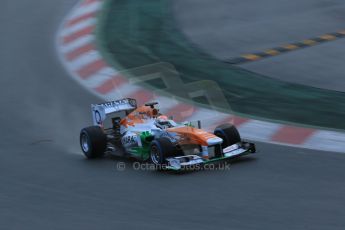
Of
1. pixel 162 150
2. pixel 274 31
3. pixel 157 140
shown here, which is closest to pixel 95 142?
pixel 157 140

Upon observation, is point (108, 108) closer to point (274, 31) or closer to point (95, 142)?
point (95, 142)

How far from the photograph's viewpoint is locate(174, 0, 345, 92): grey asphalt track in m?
11.9

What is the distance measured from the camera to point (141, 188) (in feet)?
25.9

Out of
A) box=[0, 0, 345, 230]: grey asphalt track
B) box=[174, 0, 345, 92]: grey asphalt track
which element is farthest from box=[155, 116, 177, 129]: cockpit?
box=[174, 0, 345, 92]: grey asphalt track

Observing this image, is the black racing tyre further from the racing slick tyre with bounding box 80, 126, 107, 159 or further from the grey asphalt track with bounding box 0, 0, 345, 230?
the racing slick tyre with bounding box 80, 126, 107, 159

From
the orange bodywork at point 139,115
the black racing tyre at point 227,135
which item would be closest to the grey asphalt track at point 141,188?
the black racing tyre at point 227,135

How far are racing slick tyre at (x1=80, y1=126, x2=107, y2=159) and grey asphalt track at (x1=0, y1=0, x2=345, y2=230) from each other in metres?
0.12

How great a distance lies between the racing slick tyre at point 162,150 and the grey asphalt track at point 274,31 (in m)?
3.62

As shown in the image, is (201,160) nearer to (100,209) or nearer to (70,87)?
(100,209)

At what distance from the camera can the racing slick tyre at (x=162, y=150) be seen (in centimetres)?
833

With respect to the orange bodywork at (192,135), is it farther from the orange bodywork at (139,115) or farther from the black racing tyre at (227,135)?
the orange bodywork at (139,115)

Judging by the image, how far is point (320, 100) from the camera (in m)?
10.5

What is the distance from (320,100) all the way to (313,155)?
2.02 m

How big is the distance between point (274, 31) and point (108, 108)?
209 inches
